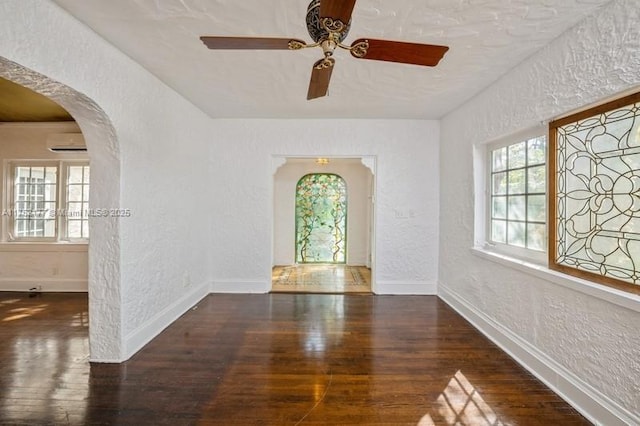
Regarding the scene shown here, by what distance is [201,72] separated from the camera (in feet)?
8.31

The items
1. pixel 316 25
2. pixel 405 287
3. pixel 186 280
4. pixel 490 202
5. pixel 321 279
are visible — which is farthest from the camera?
pixel 321 279

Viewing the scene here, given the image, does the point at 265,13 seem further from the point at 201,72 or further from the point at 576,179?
the point at 576,179

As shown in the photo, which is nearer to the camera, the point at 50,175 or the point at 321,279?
the point at 50,175

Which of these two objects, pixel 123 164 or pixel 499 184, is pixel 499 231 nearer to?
pixel 499 184

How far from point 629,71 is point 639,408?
1758 millimetres

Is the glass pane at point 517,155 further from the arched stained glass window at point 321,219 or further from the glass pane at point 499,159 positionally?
the arched stained glass window at point 321,219

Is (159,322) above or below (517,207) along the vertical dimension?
below

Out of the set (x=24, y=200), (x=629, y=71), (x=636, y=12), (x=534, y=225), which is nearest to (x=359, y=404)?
(x=534, y=225)

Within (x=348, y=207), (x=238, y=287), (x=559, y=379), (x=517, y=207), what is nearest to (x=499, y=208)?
(x=517, y=207)

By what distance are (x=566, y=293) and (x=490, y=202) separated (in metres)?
1.30

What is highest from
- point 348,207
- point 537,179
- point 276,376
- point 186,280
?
point 537,179

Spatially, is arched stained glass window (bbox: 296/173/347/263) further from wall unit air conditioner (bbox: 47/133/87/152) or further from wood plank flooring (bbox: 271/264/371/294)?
wall unit air conditioner (bbox: 47/133/87/152)

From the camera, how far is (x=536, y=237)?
7.69 feet

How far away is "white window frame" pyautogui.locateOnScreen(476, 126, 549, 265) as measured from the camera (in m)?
2.29
